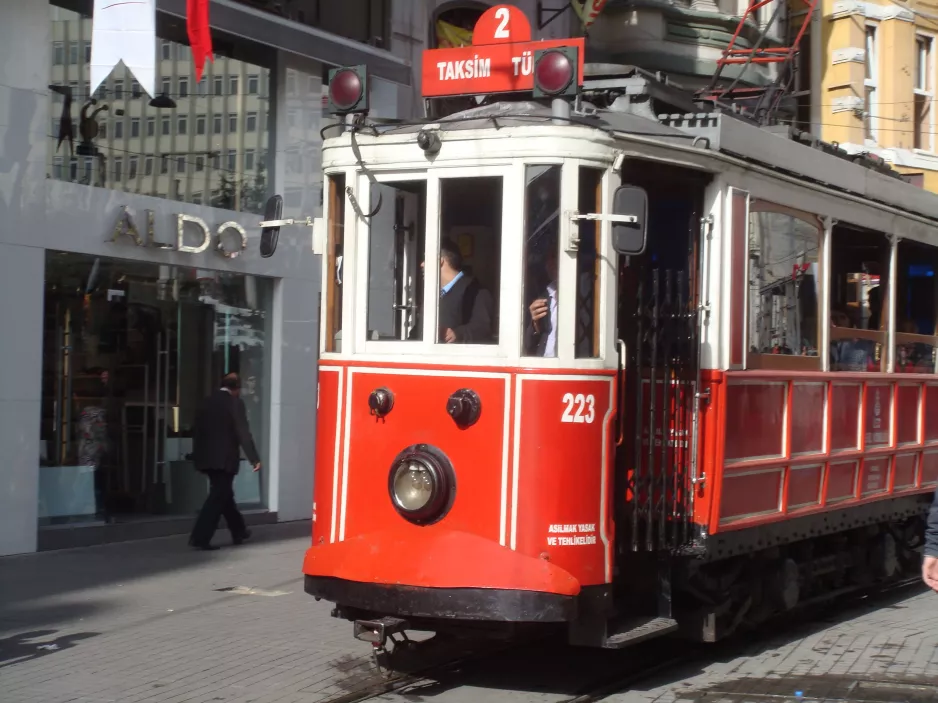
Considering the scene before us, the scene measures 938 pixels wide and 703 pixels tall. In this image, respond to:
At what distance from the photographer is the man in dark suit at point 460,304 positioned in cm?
718

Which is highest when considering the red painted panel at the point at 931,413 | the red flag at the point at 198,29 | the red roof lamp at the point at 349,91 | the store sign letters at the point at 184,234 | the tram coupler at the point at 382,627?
the red flag at the point at 198,29

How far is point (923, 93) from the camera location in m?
24.9

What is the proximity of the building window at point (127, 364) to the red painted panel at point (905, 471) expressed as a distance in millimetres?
6736

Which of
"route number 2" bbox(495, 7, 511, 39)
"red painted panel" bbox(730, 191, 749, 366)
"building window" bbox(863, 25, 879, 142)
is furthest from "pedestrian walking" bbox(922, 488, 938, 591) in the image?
"building window" bbox(863, 25, 879, 142)

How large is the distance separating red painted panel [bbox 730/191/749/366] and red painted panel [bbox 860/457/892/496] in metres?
2.32

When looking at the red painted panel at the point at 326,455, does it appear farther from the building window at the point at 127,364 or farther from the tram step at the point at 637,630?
the building window at the point at 127,364

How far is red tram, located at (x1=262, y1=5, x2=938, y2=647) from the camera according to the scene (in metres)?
6.96

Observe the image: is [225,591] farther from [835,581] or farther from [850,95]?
[850,95]

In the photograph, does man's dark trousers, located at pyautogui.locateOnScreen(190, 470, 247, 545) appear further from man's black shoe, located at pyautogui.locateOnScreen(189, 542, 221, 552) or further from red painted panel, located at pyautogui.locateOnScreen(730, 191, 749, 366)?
red painted panel, located at pyautogui.locateOnScreen(730, 191, 749, 366)

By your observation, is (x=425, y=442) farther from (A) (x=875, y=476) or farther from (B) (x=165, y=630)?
(A) (x=875, y=476)

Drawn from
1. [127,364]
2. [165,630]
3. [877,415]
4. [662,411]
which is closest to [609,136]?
[662,411]

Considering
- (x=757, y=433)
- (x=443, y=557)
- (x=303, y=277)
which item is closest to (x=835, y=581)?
(x=757, y=433)

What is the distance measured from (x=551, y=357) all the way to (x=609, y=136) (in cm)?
121

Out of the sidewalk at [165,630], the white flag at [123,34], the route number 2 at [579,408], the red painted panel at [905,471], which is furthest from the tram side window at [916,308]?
the white flag at [123,34]
